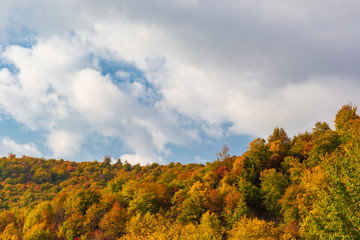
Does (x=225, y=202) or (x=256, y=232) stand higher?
(x=225, y=202)

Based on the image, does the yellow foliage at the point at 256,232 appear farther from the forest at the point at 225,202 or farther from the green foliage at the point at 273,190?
the green foliage at the point at 273,190

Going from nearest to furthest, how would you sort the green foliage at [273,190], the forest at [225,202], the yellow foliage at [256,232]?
1. the yellow foliage at [256,232]
2. the forest at [225,202]
3. the green foliage at [273,190]

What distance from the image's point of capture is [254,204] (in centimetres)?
6788

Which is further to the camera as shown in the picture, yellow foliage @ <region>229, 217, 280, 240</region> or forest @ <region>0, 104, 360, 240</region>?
forest @ <region>0, 104, 360, 240</region>

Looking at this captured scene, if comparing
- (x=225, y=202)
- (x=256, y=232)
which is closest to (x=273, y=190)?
(x=225, y=202)

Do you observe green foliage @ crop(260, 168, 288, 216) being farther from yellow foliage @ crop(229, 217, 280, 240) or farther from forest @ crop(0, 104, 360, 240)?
yellow foliage @ crop(229, 217, 280, 240)

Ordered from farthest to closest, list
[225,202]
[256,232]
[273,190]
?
[225,202] → [273,190] → [256,232]

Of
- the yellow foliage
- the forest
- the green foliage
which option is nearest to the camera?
the yellow foliage

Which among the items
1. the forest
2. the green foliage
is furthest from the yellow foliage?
the green foliage

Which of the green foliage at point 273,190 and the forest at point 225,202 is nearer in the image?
the forest at point 225,202

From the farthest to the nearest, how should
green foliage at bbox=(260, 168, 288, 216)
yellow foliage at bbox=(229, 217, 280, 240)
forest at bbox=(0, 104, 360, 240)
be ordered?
green foliage at bbox=(260, 168, 288, 216) → forest at bbox=(0, 104, 360, 240) → yellow foliage at bbox=(229, 217, 280, 240)

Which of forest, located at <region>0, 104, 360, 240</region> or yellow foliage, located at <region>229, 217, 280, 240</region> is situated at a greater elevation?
forest, located at <region>0, 104, 360, 240</region>

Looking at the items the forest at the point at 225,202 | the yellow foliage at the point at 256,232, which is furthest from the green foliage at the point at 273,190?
the yellow foliage at the point at 256,232

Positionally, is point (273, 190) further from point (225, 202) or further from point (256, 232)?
point (256, 232)
